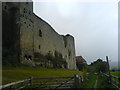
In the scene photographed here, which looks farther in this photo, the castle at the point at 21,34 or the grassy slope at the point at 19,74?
the castle at the point at 21,34

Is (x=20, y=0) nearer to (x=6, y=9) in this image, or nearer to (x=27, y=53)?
(x=6, y=9)

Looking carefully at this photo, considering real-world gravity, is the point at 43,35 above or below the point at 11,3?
below

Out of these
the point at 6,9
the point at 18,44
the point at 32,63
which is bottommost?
the point at 32,63

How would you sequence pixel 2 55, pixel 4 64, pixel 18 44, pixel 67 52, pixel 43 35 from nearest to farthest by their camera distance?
pixel 4 64 → pixel 2 55 → pixel 18 44 → pixel 43 35 → pixel 67 52

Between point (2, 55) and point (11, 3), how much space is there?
7.66 m

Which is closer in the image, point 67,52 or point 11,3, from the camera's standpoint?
point 11,3

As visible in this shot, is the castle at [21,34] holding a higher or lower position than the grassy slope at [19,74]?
higher

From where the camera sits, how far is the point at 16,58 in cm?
2523

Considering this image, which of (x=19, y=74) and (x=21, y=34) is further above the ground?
(x=21, y=34)

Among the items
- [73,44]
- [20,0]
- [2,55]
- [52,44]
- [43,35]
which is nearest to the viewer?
[2,55]

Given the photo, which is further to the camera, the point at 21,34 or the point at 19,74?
the point at 21,34

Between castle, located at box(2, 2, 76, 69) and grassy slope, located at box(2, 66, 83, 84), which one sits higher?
castle, located at box(2, 2, 76, 69)

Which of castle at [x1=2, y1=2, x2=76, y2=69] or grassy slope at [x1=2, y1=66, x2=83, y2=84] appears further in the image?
castle at [x1=2, y1=2, x2=76, y2=69]

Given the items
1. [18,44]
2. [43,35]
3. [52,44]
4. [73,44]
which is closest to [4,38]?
[18,44]
